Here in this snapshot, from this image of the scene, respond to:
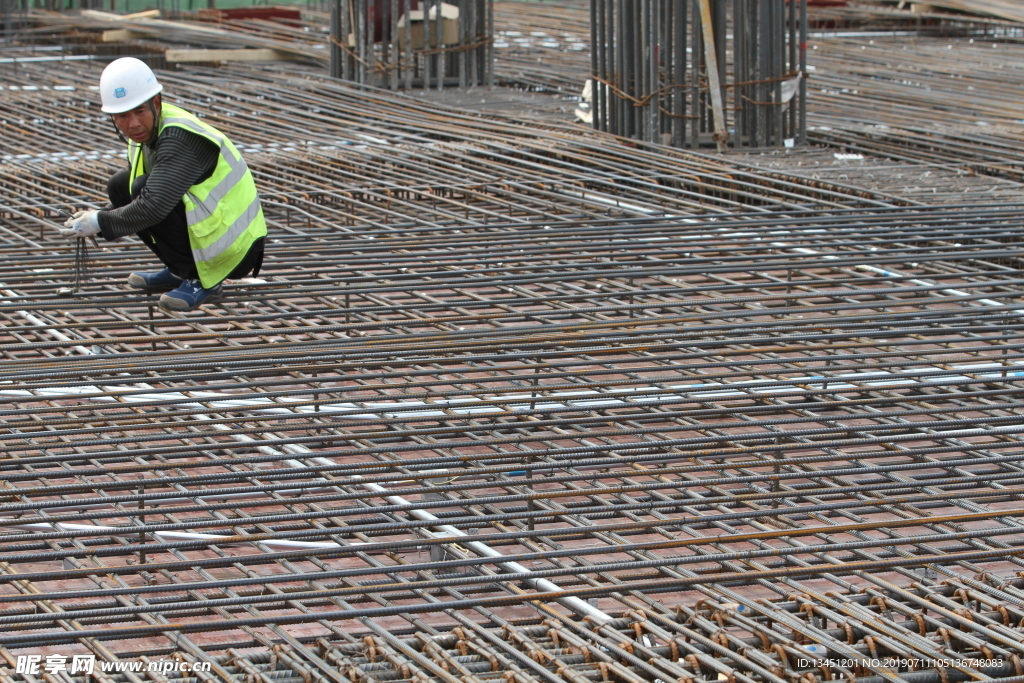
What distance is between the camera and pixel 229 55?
605 inches

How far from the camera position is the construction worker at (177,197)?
232 inches

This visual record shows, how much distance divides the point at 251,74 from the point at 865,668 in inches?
475

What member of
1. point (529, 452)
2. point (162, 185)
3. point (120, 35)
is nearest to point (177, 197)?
point (162, 185)

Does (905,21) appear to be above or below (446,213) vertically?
above

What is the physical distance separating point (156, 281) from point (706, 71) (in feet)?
20.2

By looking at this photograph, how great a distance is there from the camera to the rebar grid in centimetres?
384

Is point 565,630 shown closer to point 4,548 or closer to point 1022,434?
point 4,548

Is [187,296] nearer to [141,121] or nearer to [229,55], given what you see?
[141,121]

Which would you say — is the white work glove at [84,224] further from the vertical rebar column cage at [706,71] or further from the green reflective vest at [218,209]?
the vertical rebar column cage at [706,71]

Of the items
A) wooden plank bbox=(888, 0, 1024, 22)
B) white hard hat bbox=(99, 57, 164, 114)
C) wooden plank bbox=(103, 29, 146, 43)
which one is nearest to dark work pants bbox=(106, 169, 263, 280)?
white hard hat bbox=(99, 57, 164, 114)

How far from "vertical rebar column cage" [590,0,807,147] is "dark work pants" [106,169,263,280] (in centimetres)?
551

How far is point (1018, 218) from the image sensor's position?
809cm

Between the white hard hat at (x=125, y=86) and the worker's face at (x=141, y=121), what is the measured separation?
57 millimetres

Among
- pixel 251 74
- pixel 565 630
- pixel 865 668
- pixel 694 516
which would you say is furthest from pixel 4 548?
pixel 251 74
